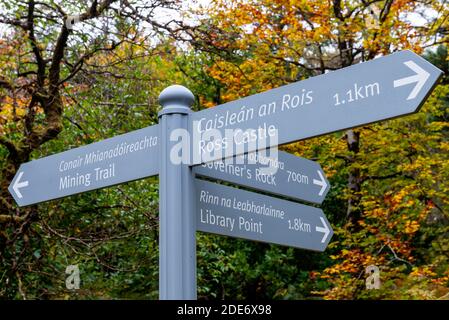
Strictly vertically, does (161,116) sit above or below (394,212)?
below

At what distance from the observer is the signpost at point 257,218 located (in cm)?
336

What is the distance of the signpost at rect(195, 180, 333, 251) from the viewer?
11.0 ft

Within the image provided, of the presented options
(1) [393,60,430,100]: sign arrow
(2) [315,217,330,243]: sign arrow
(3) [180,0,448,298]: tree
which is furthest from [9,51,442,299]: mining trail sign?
(3) [180,0,448,298]: tree

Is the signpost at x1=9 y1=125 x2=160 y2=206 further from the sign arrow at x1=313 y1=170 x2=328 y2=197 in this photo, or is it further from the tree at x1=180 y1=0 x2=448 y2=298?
the tree at x1=180 y1=0 x2=448 y2=298

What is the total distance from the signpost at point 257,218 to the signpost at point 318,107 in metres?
0.32

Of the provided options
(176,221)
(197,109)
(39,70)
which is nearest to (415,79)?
(176,221)

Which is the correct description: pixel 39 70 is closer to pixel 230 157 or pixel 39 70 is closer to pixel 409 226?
pixel 230 157

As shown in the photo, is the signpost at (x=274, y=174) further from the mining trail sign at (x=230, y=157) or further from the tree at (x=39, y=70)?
the tree at (x=39, y=70)

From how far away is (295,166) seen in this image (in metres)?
3.98

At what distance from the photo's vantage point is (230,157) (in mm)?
3062

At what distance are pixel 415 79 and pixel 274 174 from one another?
4.37 feet
